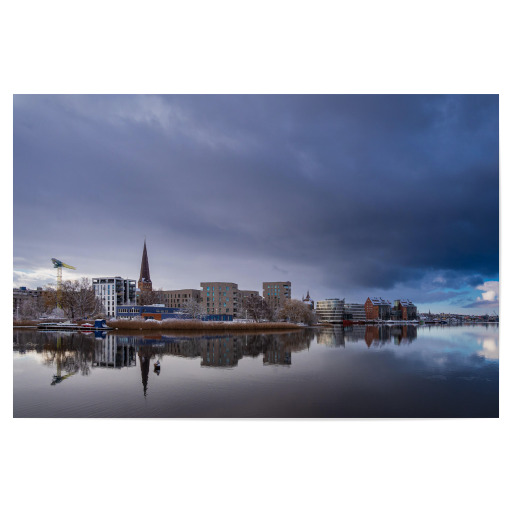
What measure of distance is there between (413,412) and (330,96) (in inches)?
323

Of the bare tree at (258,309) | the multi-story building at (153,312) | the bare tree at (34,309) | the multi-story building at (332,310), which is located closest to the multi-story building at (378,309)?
the multi-story building at (332,310)

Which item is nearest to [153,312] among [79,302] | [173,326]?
[79,302]

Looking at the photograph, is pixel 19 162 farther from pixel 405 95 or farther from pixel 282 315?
pixel 282 315

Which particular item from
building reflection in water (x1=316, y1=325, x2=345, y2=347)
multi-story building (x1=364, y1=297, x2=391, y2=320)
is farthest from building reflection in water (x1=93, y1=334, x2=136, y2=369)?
multi-story building (x1=364, y1=297, x2=391, y2=320)

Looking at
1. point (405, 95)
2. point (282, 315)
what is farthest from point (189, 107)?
point (282, 315)

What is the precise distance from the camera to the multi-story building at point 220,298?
55.9 meters

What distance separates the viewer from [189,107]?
9.90m

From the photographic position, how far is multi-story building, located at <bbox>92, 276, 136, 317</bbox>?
46206mm

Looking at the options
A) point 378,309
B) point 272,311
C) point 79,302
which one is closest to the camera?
point 79,302

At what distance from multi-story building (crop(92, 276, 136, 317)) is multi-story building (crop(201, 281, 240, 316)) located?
1162 cm

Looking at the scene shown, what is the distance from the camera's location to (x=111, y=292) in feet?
157

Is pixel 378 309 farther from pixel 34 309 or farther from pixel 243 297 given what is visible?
pixel 34 309

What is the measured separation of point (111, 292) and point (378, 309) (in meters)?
61.6

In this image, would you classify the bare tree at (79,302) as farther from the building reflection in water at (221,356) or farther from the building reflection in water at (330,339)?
the building reflection in water at (330,339)
